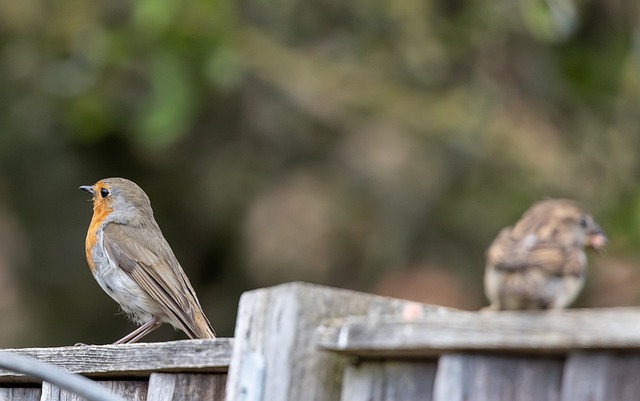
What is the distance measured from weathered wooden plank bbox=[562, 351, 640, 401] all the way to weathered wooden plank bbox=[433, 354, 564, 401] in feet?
0.18

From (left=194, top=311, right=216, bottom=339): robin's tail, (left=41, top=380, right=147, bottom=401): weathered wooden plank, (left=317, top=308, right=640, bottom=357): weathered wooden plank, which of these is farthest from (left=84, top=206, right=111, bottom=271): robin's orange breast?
(left=317, top=308, right=640, bottom=357): weathered wooden plank

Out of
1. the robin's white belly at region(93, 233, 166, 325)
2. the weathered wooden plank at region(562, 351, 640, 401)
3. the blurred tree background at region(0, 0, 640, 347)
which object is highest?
the blurred tree background at region(0, 0, 640, 347)

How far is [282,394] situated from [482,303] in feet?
27.3

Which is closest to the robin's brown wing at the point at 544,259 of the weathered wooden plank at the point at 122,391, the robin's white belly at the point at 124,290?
the weathered wooden plank at the point at 122,391

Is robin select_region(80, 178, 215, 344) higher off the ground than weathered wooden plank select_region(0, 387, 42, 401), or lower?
higher

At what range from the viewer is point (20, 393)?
373 cm

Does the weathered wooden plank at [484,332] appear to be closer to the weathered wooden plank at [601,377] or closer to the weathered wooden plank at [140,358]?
the weathered wooden plank at [601,377]

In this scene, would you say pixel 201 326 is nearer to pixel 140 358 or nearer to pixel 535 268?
pixel 140 358

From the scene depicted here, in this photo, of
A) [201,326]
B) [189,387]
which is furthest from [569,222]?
[201,326]

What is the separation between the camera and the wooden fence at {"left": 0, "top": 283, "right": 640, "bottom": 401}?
2.15 metres

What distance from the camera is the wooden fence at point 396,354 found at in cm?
215

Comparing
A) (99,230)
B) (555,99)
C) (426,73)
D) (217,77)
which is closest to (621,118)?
(555,99)

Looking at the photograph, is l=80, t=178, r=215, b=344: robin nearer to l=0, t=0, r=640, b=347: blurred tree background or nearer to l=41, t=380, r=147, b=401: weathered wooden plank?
l=41, t=380, r=147, b=401: weathered wooden plank

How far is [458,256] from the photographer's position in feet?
33.4
